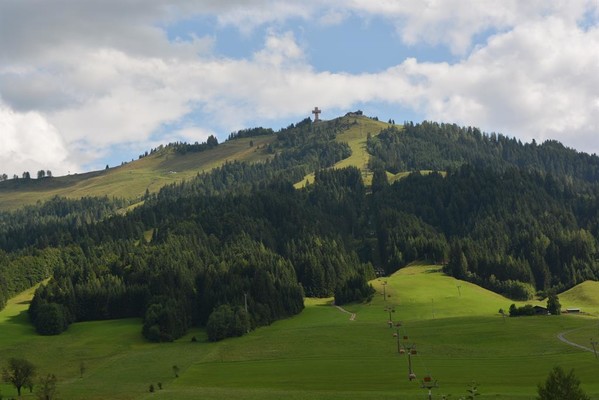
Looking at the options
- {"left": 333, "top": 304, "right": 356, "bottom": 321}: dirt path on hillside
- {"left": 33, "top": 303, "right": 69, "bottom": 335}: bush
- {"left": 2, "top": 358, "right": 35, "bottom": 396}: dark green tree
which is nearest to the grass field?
{"left": 333, "top": 304, "right": 356, "bottom": 321}: dirt path on hillside

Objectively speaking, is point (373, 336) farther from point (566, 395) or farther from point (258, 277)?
point (566, 395)

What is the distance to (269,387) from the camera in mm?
91312

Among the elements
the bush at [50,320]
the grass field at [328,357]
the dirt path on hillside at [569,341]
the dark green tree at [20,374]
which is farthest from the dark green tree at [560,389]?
the bush at [50,320]

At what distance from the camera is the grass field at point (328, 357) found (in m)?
86.8

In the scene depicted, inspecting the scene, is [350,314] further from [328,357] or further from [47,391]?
[47,391]

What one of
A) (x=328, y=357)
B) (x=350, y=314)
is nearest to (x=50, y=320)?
(x=350, y=314)

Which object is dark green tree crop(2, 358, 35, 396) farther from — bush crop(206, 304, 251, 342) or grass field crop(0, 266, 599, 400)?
bush crop(206, 304, 251, 342)

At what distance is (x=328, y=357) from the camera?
4555 inches

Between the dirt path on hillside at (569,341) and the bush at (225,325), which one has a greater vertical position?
the bush at (225,325)

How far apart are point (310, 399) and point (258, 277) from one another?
116159mm

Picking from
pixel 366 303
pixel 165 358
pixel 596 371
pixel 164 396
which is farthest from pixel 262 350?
pixel 366 303

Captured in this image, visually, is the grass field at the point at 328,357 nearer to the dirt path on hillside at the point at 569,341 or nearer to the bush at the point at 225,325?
the dirt path on hillside at the point at 569,341

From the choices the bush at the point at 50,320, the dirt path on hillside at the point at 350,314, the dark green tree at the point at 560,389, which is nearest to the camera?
the dark green tree at the point at 560,389

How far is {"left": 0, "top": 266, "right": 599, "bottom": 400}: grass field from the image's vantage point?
86.8 meters
